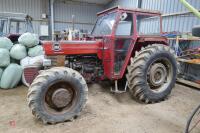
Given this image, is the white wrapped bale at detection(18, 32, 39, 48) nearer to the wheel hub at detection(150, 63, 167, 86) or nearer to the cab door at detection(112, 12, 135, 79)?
the cab door at detection(112, 12, 135, 79)

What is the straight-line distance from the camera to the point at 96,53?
299 centimetres

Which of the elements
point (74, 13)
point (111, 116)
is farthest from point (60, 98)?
point (74, 13)

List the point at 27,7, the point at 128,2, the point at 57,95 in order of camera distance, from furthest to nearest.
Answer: the point at 27,7
the point at 128,2
the point at 57,95

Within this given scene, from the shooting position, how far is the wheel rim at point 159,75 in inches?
115

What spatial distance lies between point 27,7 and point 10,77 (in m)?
6.38

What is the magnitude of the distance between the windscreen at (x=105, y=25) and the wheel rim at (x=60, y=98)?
1228 mm

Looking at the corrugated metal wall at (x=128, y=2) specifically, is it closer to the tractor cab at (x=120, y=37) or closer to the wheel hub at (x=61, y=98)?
the tractor cab at (x=120, y=37)

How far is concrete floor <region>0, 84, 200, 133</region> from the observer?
83.4 inches

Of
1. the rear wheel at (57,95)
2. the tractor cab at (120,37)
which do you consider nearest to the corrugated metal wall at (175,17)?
the tractor cab at (120,37)

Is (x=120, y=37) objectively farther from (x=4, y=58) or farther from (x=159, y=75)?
(x=4, y=58)

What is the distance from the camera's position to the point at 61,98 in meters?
2.21

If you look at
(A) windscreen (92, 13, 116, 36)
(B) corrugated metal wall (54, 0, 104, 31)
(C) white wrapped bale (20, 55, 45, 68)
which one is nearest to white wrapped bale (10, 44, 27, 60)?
(C) white wrapped bale (20, 55, 45, 68)

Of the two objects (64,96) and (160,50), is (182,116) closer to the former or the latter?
(160,50)

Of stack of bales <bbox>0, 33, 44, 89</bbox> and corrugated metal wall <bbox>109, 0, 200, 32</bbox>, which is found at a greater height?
corrugated metal wall <bbox>109, 0, 200, 32</bbox>
